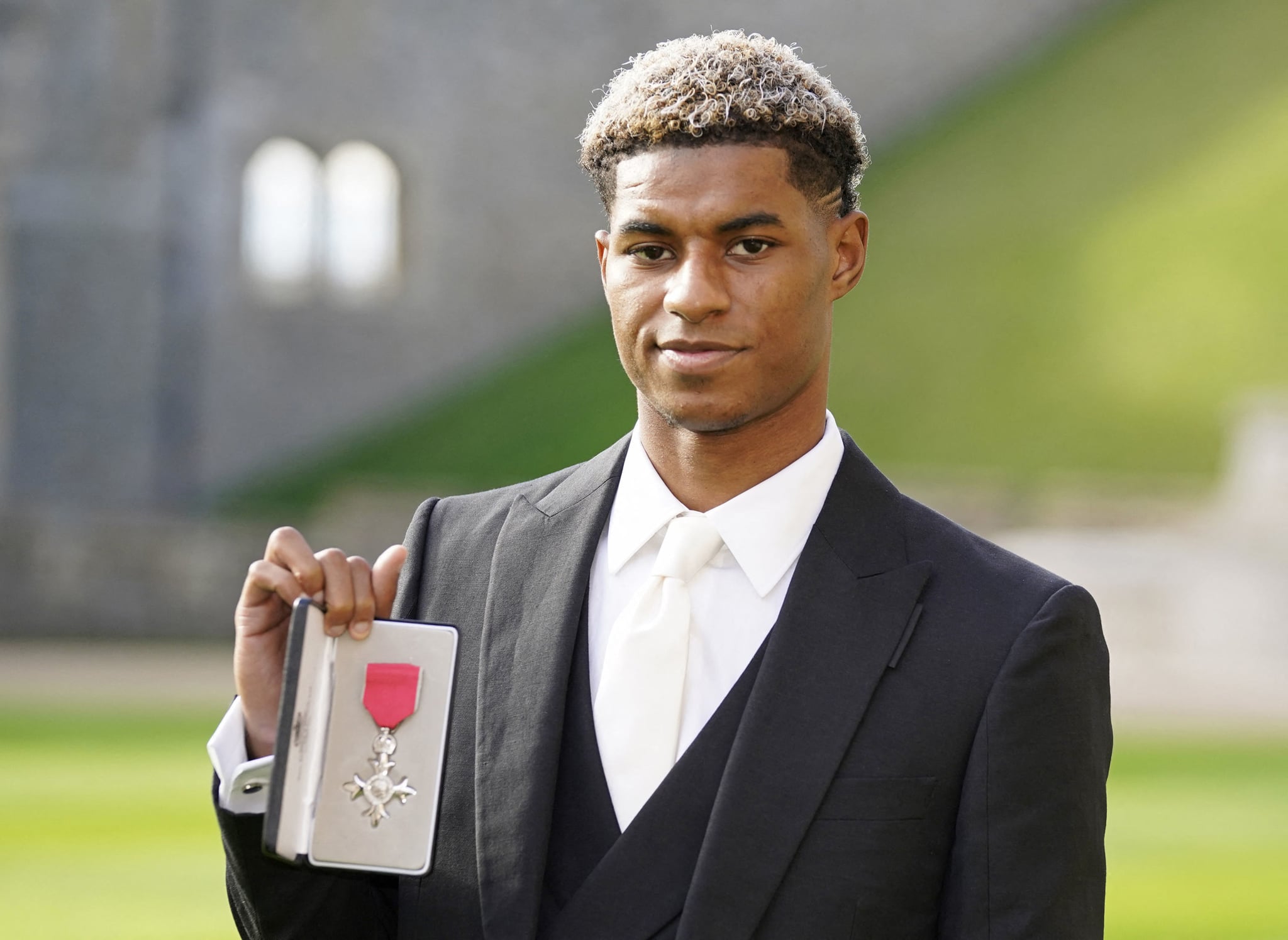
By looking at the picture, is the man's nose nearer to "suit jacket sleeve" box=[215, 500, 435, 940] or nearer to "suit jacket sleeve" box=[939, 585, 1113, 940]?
"suit jacket sleeve" box=[939, 585, 1113, 940]

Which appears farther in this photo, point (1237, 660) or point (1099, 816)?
point (1237, 660)

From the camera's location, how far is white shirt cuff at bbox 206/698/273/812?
1.90 m

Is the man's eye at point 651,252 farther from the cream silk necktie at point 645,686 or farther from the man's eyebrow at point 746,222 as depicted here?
the cream silk necktie at point 645,686

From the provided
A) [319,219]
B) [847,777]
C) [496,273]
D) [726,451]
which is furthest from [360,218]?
[847,777]

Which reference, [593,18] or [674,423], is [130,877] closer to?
[674,423]

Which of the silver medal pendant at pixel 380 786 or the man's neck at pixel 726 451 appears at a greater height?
the man's neck at pixel 726 451

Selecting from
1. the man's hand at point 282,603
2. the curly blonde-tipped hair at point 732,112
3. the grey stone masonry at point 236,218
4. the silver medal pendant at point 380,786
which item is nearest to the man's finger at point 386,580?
the man's hand at point 282,603

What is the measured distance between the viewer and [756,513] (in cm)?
210

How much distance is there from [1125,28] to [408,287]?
12167mm

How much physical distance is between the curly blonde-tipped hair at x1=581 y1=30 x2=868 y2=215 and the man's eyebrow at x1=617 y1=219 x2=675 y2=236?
0.08 meters

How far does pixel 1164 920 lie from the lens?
6305 millimetres

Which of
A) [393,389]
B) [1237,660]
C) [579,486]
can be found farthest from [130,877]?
[393,389]

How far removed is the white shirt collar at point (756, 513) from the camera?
82.1 inches

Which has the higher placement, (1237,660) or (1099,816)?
(1237,660)
